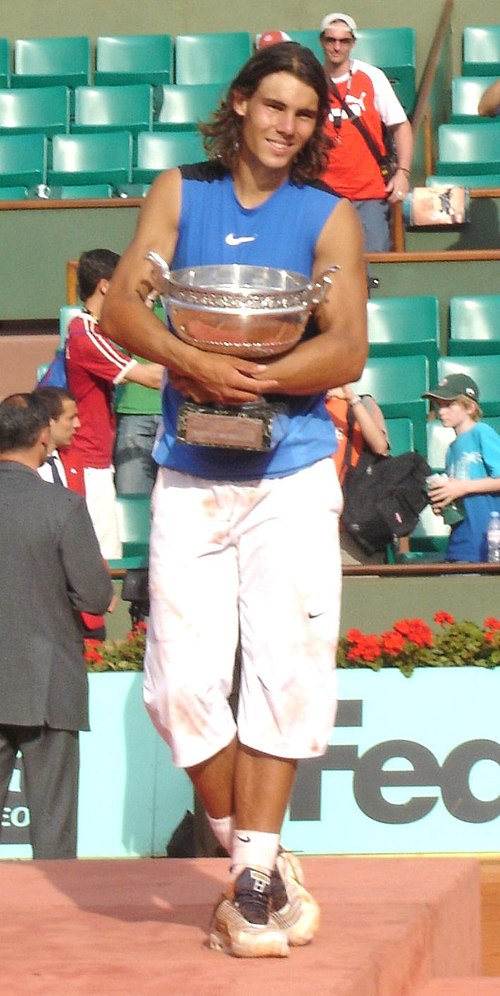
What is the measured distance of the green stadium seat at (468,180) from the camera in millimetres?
11625

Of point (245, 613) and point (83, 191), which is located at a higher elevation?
point (83, 191)

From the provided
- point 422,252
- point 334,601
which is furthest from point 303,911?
point 422,252

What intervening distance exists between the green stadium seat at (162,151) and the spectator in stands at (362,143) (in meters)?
1.78

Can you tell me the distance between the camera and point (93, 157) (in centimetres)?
1231

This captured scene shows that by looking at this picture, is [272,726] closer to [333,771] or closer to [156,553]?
[156,553]

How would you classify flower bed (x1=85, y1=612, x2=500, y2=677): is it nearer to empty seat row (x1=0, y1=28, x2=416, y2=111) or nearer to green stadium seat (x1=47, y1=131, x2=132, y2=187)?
green stadium seat (x1=47, y1=131, x2=132, y2=187)

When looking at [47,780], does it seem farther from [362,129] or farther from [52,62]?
[52,62]

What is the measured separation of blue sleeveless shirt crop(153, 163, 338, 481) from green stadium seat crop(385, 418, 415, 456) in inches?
222

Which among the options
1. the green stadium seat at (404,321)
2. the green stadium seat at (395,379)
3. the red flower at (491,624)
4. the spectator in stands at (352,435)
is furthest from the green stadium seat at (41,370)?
the red flower at (491,624)

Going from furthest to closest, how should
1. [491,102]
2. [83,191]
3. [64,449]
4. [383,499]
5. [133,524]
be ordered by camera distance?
1. [83,191]
2. [491,102]
3. [133,524]
4. [64,449]
5. [383,499]

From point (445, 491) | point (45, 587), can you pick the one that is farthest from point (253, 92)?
point (445, 491)

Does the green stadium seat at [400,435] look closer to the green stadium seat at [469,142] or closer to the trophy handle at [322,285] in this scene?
the green stadium seat at [469,142]

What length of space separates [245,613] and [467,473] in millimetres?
4745

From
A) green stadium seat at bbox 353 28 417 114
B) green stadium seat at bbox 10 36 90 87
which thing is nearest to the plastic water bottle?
green stadium seat at bbox 353 28 417 114
